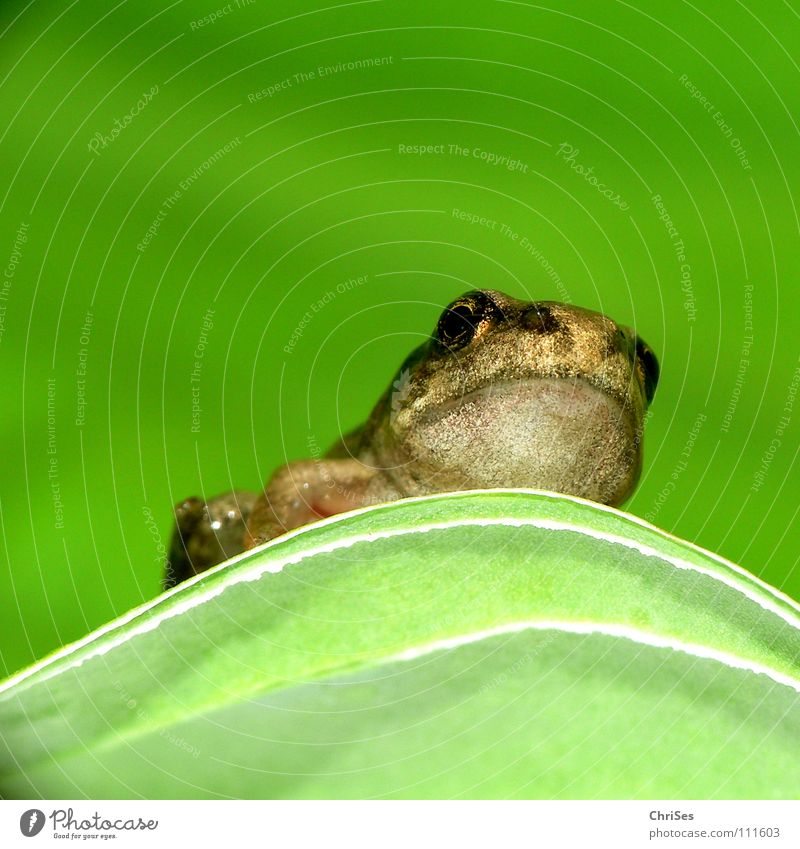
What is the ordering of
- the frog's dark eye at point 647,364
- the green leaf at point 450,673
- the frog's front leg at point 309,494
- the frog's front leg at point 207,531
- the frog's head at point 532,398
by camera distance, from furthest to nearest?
the frog's front leg at point 207,531 → the frog's front leg at point 309,494 → the frog's dark eye at point 647,364 → the frog's head at point 532,398 → the green leaf at point 450,673

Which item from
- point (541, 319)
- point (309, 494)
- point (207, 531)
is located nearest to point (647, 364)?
point (541, 319)

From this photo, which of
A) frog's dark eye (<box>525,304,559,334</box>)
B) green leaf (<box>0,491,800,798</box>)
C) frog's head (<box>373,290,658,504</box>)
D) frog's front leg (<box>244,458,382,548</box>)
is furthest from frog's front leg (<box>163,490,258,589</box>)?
green leaf (<box>0,491,800,798</box>)

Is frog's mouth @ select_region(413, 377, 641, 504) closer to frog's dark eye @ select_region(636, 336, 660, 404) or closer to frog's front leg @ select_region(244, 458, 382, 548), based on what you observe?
frog's dark eye @ select_region(636, 336, 660, 404)

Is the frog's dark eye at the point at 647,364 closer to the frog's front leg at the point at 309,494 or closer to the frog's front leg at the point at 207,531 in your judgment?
the frog's front leg at the point at 309,494

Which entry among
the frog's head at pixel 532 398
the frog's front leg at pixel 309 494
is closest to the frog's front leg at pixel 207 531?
the frog's front leg at pixel 309 494

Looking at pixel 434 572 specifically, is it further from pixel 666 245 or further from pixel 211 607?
pixel 666 245

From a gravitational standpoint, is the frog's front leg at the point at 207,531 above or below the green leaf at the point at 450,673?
below

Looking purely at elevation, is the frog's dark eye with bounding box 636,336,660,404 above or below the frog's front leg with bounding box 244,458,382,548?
above
